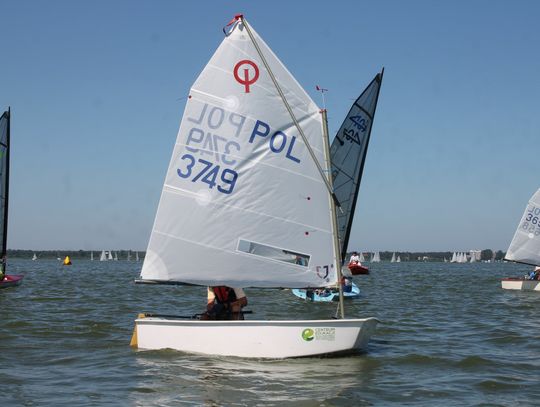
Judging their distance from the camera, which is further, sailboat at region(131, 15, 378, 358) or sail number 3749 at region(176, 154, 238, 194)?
sail number 3749 at region(176, 154, 238, 194)

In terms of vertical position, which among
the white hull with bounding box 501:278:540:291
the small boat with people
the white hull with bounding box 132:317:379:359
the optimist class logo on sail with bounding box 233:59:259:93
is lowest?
the white hull with bounding box 132:317:379:359

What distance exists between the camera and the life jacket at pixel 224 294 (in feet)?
49.0

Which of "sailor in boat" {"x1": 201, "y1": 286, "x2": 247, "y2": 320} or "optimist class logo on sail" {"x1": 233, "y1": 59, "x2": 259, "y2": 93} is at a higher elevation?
"optimist class logo on sail" {"x1": 233, "y1": 59, "x2": 259, "y2": 93}

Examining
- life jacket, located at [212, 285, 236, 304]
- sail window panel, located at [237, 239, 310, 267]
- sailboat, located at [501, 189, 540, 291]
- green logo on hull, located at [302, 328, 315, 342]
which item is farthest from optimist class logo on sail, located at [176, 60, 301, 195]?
sailboat, located at [501, 189, 540, 291]

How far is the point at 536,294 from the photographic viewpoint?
35.9 m

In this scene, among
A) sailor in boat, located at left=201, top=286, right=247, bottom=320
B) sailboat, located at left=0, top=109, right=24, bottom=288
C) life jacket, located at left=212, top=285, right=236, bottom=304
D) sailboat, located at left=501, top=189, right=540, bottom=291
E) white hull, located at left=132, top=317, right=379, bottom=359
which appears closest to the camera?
white hull, located at left=132, top=317, right=379, bottom=359

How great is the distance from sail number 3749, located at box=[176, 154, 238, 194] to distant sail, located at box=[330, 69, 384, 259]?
12636 mm

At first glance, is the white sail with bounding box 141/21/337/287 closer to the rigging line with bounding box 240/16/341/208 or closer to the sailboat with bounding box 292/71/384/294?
the rigging line with bounding box 240/16/341/208

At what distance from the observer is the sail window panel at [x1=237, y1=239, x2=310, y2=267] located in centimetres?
1452

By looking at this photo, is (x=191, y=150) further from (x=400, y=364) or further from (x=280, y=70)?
(x=400, y=364)

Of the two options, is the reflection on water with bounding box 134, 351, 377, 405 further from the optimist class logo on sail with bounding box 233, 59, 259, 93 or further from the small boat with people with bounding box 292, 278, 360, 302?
the small boat with people with bounding box 292, 278, 360, 302

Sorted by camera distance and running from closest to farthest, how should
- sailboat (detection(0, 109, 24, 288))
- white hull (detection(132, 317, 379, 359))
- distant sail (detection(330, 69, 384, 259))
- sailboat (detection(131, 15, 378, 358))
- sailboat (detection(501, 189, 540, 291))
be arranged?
white hull (detection(132, 317, 379, 359))
sailboat (detection(131, 15, 378, 358))
distant sail (detection(330, 69, 384, 259))
sailboat (detection(0, 109, 24, 288))
sailboat (detection(501, 189, 540, 291))

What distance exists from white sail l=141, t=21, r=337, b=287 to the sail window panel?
0.02m

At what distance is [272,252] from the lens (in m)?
14.5
